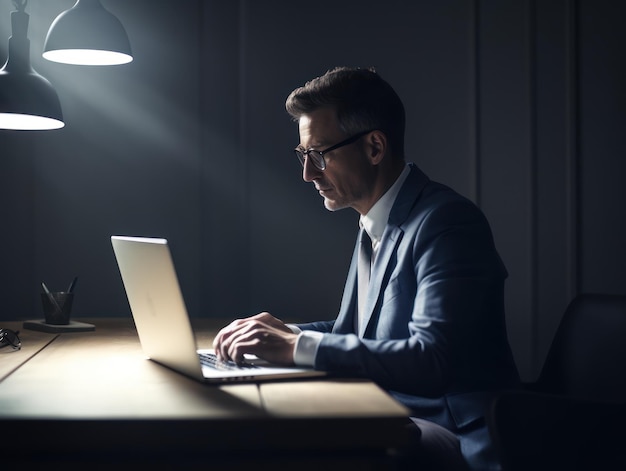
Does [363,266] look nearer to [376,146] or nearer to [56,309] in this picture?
[376,146]

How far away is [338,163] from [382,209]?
191 mm

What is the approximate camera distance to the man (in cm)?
159

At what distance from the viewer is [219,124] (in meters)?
3.35

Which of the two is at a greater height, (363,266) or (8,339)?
(363,266)

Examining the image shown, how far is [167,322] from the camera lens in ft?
5.01

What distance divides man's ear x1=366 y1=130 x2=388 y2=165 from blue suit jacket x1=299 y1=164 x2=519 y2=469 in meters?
0.20

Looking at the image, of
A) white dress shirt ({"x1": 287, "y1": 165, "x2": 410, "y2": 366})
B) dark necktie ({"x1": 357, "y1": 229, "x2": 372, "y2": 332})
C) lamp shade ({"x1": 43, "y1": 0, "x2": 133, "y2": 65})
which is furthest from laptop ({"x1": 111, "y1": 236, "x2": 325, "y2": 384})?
lamp shade ({"x1": 43, "y1": 0, "x2": 133, "y2": 65})

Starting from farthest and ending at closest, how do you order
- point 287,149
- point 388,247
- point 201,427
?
point 287,149, point 388,247, point 201,427

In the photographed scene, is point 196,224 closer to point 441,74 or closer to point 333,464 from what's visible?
point 441,74

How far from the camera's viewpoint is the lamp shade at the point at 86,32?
2576 mm

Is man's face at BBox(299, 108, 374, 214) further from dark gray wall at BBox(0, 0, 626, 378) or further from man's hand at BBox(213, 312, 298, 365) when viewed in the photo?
dark gray wall at BBox(0, 0, 626, 378)

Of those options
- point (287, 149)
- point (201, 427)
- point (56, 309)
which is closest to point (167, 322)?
point (201, 427)

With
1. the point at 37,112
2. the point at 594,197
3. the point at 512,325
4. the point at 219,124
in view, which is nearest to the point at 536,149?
the point at 594,197

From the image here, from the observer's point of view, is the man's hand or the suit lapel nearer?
the man's hand
